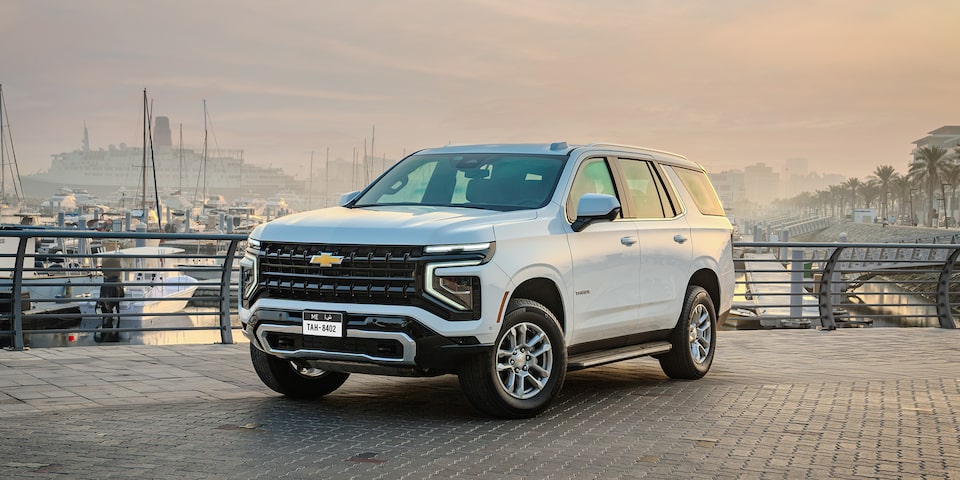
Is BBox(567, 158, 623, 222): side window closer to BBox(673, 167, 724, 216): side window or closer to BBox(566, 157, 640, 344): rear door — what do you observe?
BBox(566, 157, 640, 344): rear door

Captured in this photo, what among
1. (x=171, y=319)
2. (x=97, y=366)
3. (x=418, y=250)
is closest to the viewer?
(x=418, y=250)

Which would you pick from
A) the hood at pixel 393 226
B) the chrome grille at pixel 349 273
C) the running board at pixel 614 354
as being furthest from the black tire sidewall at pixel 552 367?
A: the chrome grille at pixel 349 273

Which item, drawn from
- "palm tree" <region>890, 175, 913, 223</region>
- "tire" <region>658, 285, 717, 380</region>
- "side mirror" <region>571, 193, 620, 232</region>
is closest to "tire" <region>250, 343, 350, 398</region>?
"side mirror" <region>571, 193, 620, 232</region>

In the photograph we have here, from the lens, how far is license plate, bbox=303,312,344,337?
7.54 meters

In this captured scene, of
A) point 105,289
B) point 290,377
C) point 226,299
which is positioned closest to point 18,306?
point 226,299

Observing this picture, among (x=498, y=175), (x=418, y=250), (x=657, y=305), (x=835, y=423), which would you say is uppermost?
(x=498, y=175)

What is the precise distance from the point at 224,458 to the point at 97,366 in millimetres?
4765

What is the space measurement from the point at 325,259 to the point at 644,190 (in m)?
3.45

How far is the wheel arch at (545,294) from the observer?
8.11 m

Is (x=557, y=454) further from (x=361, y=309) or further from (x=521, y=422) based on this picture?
(x=361, y=309)

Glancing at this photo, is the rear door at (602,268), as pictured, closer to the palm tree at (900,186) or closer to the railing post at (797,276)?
the railing post at (797,276)

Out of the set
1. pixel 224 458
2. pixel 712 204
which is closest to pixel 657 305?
pixel 712 204

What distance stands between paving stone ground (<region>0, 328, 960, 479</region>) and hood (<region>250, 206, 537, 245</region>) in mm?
1290

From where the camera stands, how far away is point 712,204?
1104 cm
